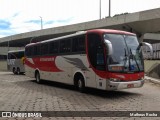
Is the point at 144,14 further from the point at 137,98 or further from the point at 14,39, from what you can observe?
the point at 14,39

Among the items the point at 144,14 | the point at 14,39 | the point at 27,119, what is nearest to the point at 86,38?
the point at 27,119

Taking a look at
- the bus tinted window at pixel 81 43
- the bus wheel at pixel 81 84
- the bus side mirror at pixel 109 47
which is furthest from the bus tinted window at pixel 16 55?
the bus side mirror at pixel 109 47

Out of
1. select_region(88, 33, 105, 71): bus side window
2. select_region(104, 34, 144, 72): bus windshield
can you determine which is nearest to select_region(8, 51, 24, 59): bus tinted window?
select_region(88, 33, 105, 71): bus side window

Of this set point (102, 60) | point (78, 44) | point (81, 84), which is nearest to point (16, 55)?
point (78, 44)

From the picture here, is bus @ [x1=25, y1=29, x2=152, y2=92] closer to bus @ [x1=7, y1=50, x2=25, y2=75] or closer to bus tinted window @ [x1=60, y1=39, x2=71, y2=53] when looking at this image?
bus tinted window @ [x1=60, y1=39, x2=71, y2=53]

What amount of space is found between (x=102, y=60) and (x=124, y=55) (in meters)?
1.00

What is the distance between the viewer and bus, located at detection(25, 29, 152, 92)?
1345cm

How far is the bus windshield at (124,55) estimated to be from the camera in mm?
13484

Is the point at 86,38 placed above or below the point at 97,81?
above

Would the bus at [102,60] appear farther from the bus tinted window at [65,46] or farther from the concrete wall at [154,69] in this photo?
the concrete wall at [154,69]

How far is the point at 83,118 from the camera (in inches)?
355

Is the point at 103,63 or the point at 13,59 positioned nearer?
the point at 103,63

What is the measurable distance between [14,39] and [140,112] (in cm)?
6506

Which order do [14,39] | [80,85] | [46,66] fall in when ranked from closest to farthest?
[80,85]
[46,66]
[14,39]
